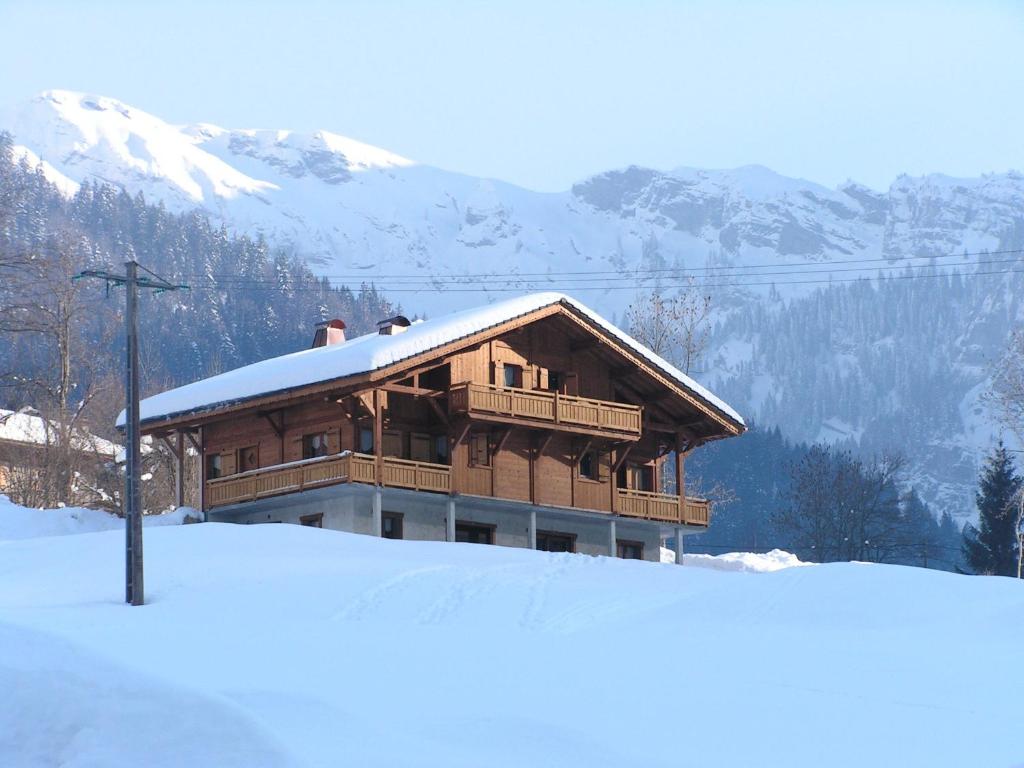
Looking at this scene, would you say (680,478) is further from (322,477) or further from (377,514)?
(322,477)

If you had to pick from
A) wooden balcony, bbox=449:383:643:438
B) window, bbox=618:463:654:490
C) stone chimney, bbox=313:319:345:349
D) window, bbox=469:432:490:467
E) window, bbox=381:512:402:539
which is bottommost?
window, bbox=381:512:402:539

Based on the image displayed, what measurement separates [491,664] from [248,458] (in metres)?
26.5

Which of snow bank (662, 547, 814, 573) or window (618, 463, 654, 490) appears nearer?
snow bank (662, 547, 814, 573)

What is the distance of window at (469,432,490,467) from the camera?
49.2 metres

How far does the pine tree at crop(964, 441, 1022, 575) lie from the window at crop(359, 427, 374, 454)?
137ft

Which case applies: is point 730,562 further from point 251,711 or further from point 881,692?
point 251,711

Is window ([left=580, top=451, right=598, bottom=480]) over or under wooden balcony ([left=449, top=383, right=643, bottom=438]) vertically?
under

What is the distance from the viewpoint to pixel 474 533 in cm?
4925

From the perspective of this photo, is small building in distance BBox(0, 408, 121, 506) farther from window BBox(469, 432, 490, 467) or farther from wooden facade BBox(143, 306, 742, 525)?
window BBox(469, 432, 490, 467)

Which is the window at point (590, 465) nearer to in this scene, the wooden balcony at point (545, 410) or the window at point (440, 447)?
the wooden balcony at point (545, 410)

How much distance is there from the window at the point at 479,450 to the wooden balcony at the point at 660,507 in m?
5.17

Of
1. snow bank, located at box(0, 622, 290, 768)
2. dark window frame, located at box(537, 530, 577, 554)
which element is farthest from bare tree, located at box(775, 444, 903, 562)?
snow bank, located at box(0, 622, 290, 768)

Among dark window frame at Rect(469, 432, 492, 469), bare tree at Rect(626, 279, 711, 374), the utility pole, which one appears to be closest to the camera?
the utility pole

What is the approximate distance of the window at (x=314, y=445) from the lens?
48.7m
